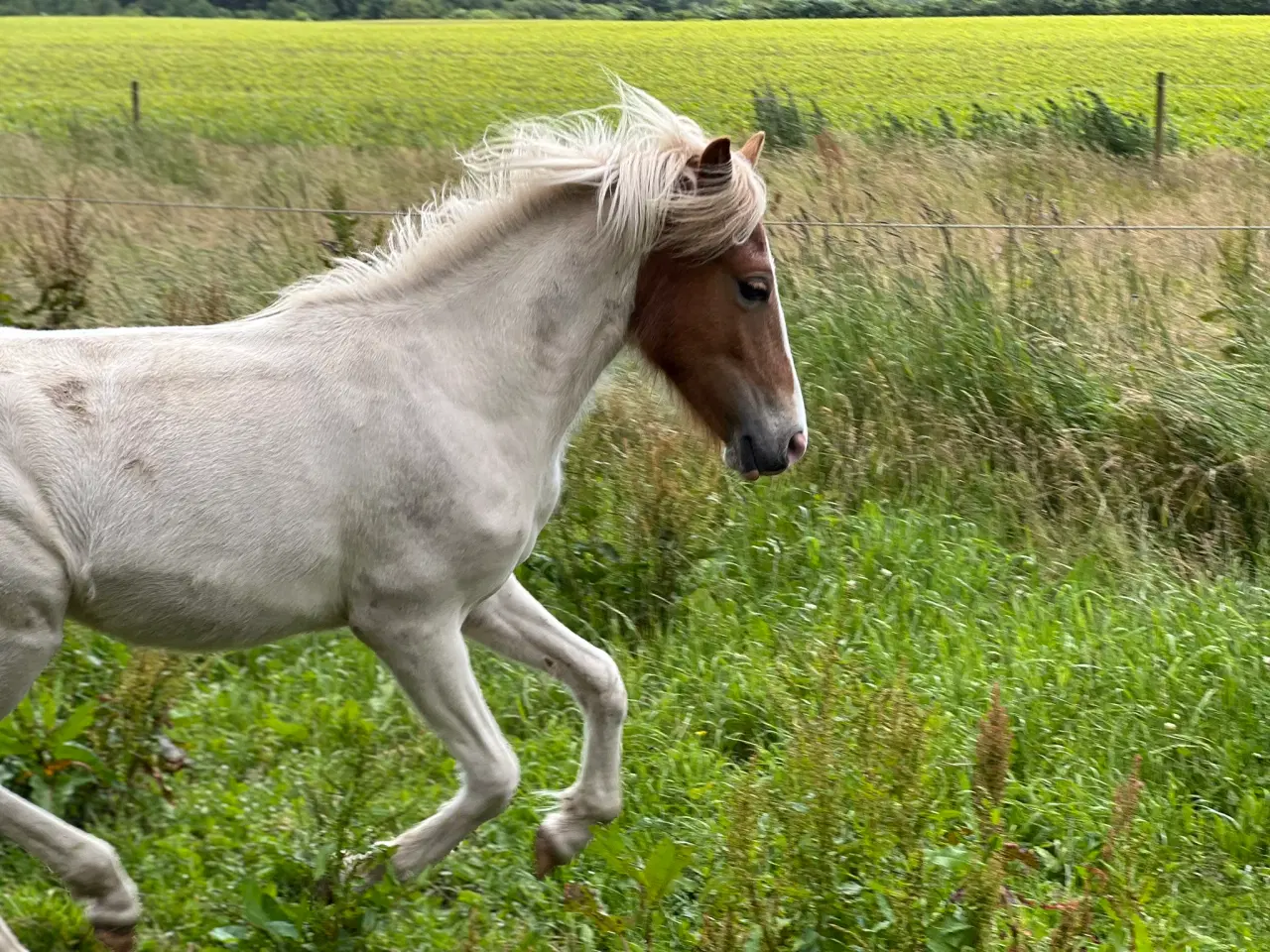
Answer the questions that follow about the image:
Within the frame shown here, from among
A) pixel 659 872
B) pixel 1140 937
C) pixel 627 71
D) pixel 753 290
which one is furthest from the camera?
pixel 627 71

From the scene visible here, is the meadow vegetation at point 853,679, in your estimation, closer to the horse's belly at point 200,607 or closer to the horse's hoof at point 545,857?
the horse's hoof at point 545,857

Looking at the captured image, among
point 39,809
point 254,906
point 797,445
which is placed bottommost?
point 254,906

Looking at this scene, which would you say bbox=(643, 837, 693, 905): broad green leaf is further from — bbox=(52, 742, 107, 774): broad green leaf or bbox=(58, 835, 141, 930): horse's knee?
bbox=(52, 742, 107, 774): broad green leaf

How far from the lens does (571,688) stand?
12.5ft

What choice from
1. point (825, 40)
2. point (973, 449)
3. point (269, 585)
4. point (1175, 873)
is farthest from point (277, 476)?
point (825, 40)

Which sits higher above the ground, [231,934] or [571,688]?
[571,688]

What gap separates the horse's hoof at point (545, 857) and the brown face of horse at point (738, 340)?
3.91ft

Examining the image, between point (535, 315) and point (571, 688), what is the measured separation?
107cm

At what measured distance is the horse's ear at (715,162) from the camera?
349cm

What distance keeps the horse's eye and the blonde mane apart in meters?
0.11

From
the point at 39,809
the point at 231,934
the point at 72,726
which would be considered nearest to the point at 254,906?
the point at 231,934

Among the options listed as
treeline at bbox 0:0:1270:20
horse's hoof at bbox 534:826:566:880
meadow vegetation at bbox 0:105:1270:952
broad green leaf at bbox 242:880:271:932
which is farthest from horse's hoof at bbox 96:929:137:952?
treeline at bbox 0:0:1270:20

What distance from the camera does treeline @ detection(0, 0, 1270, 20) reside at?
1900 centimetres

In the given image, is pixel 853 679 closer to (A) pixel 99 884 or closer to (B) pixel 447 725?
(B) pixel 447 725
